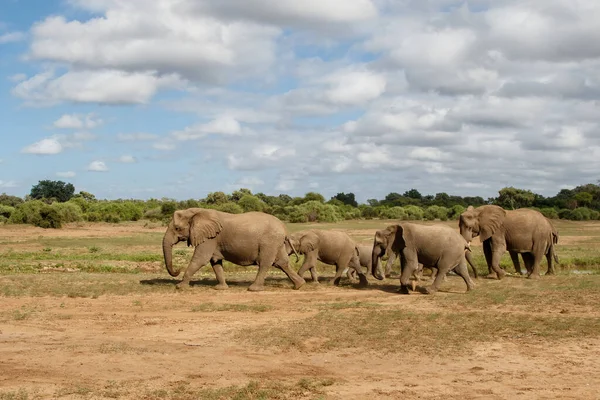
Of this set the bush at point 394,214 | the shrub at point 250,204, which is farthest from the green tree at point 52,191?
the bush at point 394,214

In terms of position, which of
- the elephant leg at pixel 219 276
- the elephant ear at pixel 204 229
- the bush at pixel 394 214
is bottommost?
the elephant leg at pixel 219 276

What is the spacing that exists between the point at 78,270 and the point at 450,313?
1716cm

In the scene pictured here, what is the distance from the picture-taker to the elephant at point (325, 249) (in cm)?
2309

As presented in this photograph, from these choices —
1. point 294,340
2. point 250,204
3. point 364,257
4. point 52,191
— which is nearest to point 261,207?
point 250,204

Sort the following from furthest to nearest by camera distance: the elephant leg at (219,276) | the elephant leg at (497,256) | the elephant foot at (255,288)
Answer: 1. the elephant leg at (497,256)
2. the elephant leg at (219,276)
3. the elephant foot at (255,288)

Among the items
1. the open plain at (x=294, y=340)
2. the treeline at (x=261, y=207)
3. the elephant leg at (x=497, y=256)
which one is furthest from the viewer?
the treeline at (x=261, y=207)

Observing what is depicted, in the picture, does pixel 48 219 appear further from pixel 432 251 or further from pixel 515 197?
pixel 515 197

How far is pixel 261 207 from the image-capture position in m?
87.4

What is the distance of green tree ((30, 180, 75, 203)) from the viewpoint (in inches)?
4638

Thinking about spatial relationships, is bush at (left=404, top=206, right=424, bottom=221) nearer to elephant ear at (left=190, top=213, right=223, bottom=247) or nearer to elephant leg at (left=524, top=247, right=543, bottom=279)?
elephant leg at (left=524, top=247, right=543, bottom=279)

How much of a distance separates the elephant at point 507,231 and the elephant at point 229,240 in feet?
26.1

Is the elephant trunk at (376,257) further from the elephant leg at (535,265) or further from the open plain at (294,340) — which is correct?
the elephant leg at (535,265)

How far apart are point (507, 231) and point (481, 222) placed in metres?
1.13

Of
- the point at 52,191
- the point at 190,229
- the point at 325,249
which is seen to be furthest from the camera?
the point at 52,191
